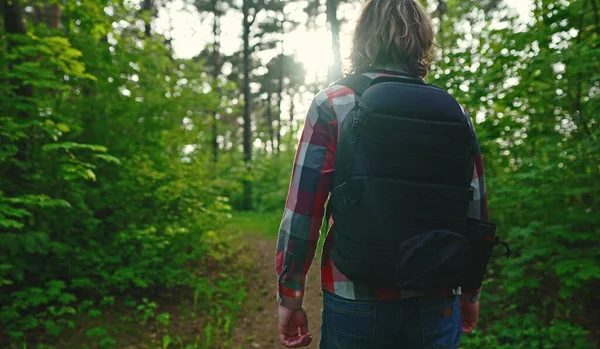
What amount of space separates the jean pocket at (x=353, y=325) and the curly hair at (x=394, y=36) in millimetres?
888

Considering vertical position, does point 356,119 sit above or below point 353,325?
above

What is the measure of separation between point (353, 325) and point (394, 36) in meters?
1.06

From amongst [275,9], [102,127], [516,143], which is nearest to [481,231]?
[516,143]

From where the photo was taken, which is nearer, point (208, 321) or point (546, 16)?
point (546, 16)

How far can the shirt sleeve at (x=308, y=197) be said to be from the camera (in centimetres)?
149

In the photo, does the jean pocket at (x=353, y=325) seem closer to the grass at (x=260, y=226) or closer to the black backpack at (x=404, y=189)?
the black backpack at (x=404, y=189)

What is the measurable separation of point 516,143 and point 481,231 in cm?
403

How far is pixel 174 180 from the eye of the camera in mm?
5543

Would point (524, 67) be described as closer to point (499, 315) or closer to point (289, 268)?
point (499, 315)

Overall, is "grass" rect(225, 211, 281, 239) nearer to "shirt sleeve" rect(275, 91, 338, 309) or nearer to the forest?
the forest

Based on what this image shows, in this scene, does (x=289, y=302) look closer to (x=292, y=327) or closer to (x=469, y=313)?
(x=292, y=327)

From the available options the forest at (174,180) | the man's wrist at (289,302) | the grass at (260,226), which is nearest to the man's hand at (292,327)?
the man's wrist at (289,302)

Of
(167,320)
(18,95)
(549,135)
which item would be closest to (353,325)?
(549,135)

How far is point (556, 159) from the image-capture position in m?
3.69
